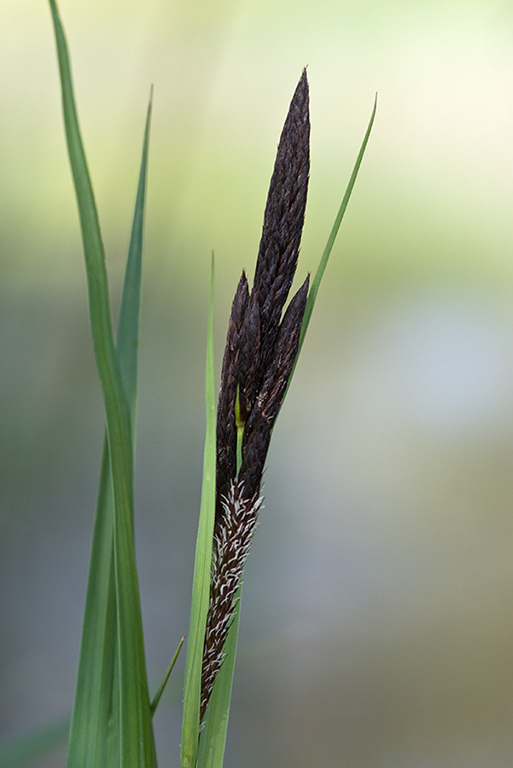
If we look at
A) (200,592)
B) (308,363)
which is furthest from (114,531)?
(308,363)

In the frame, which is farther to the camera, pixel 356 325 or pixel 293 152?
pixel 356 325

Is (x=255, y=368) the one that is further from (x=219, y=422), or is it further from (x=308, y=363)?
(x=308, y=363)

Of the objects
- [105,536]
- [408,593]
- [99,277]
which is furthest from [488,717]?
[99,277]

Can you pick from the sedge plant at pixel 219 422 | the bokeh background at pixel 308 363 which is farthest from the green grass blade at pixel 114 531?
the bokeh background at pixel 308 363

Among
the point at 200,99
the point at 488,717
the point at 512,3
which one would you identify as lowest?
the point at 488,717

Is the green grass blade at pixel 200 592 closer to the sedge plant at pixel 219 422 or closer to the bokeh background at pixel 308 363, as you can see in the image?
the sedge plant at pixel 219 422

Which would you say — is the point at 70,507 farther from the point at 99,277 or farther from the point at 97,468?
the point at 99,277
